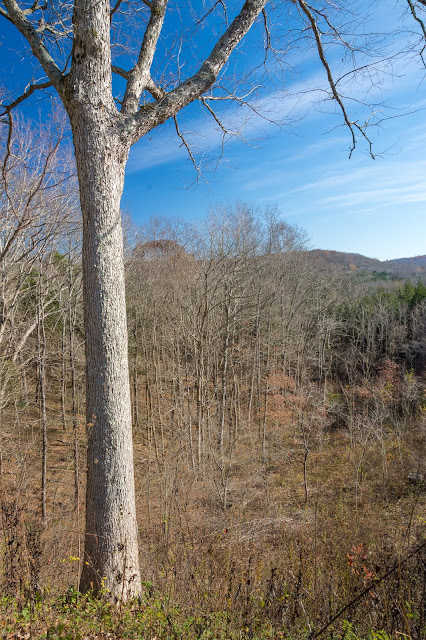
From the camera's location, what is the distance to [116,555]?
3.02m

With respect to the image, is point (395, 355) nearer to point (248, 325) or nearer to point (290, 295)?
point (290, 295)

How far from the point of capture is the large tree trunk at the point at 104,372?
3.04 metres

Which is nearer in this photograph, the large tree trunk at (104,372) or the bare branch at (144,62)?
the large tree trunk at (104,372)

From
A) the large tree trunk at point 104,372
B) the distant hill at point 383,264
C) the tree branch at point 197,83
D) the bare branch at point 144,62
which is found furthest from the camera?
the distant hill at point 383,264

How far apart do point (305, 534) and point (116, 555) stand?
8.22 m

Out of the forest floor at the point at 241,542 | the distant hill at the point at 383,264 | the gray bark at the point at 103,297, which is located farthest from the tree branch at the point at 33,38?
the distant hill at the point at 383,264

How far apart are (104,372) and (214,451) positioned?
1047cm

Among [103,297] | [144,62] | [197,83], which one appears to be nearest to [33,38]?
[144,62]

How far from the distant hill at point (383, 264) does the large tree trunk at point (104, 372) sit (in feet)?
169

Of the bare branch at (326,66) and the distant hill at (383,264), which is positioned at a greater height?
the distant hill at (383,264)

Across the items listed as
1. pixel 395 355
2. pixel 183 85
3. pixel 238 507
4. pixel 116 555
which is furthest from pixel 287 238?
pixel 116 555

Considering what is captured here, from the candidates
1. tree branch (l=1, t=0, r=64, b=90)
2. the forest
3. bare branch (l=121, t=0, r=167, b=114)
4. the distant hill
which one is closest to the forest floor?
the forest

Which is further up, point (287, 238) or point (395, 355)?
point (287, 238)

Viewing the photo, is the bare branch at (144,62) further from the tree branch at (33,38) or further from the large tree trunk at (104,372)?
the tree branch at (33,38)
